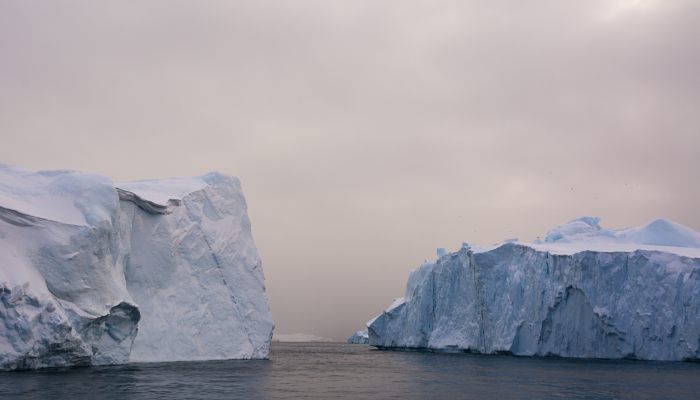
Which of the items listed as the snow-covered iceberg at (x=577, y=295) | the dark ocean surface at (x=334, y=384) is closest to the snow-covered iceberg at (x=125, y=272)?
the dark ocean surface at (x=334, y=384)

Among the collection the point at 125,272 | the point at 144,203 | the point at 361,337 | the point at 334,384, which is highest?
the point at 144,203

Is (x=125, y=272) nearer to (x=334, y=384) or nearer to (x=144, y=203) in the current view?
(x=144, y=203)

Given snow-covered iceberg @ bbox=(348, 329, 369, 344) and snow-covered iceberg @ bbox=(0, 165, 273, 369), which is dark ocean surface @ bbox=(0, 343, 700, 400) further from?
snow-covered iceberg @ bbox=(348, 329, 369, 344)

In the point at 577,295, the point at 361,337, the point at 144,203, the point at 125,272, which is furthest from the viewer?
the point at 361,337

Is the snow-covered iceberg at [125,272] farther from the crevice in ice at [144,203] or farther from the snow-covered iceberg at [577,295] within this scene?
the snow-covered iceberg at [577,295]

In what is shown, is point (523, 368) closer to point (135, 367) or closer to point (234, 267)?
point (234, 267)

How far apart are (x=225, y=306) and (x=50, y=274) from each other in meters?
10.2

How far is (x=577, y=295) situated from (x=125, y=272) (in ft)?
81.5

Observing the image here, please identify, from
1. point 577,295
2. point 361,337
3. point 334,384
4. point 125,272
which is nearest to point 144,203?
point 125,272

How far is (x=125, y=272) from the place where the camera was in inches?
1045

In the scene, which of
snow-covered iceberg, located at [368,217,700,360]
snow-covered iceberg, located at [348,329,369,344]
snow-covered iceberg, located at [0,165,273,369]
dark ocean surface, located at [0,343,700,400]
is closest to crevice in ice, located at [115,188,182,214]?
snow-covered iceberg, located at [0,165,273,369]

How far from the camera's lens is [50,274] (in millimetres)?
20547

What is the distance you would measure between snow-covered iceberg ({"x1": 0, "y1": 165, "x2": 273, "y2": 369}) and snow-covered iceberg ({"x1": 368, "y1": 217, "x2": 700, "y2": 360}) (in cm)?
1652

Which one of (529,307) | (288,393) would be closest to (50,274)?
(288,393)
